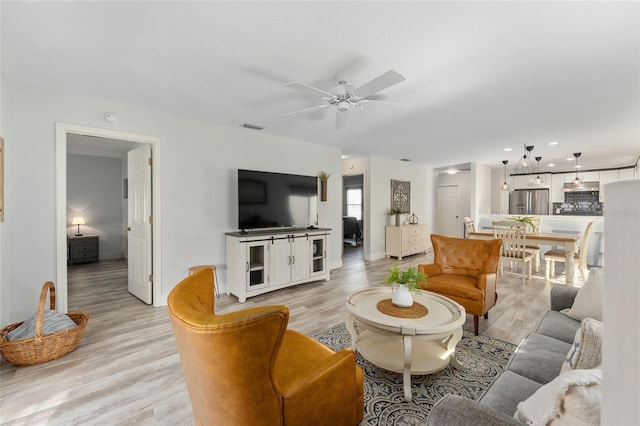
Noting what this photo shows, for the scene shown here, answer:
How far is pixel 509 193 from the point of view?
9180mm

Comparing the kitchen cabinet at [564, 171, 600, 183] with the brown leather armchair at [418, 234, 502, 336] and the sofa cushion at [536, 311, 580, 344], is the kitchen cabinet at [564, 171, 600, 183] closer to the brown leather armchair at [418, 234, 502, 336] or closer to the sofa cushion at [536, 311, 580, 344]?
the brown leather armchair at [418, 234, 502, 336]

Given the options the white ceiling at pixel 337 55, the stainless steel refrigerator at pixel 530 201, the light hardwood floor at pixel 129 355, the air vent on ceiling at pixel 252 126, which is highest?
the white ceiling at pixel 337 55

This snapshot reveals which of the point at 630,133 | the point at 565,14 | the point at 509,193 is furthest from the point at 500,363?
the point at 509,193

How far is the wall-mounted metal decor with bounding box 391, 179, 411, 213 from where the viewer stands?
7145 mm

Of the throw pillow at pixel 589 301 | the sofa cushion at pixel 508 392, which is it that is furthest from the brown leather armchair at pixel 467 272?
the sofa cushion at pixel 508 392

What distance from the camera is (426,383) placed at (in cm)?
199

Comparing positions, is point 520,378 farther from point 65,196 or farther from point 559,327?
point 65,196

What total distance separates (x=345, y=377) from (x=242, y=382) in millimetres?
613

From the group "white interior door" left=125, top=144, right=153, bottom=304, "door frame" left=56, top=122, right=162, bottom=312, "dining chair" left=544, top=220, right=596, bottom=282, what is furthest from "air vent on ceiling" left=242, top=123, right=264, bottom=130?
"dining chair" left=544, top=220, right=596, bottom=282

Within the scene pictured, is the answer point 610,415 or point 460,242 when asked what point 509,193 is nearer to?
point 460,242

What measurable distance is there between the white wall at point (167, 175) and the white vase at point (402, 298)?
2.76 m

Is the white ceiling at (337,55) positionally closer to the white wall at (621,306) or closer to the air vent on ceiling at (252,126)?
the air vent on ceiling at (252,126)

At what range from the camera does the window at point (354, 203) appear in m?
9.61

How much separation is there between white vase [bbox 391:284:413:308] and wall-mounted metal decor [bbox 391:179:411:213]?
16.7 feet
